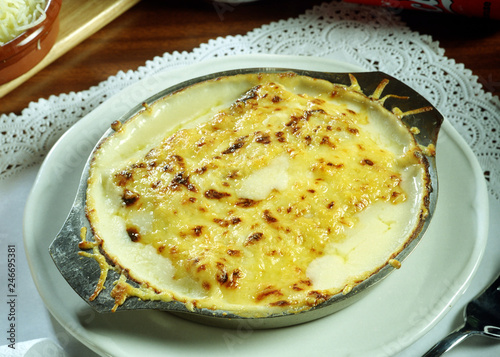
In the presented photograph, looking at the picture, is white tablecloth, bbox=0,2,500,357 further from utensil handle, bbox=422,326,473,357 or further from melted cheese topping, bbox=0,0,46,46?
melted cheese topping, bbox=0,0,46,46

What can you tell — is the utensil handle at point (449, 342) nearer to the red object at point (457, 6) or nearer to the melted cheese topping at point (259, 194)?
the melted cheese topping at point (259, 194)

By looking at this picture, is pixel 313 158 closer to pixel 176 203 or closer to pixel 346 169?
pixel 346 169

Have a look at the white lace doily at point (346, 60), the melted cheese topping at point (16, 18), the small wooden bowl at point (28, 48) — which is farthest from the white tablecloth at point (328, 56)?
the melted cheese topping at point (16, 18)

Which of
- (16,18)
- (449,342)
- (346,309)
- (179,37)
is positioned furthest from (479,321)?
(16,18)

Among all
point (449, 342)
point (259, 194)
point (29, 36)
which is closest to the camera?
point (449, 342)

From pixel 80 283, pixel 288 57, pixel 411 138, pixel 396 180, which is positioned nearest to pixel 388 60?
pixel 288 57

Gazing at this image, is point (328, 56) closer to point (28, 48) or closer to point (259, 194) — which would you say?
point (259, 194)

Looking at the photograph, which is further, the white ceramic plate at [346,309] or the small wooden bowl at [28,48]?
the small wooden bowl at [28,48]
